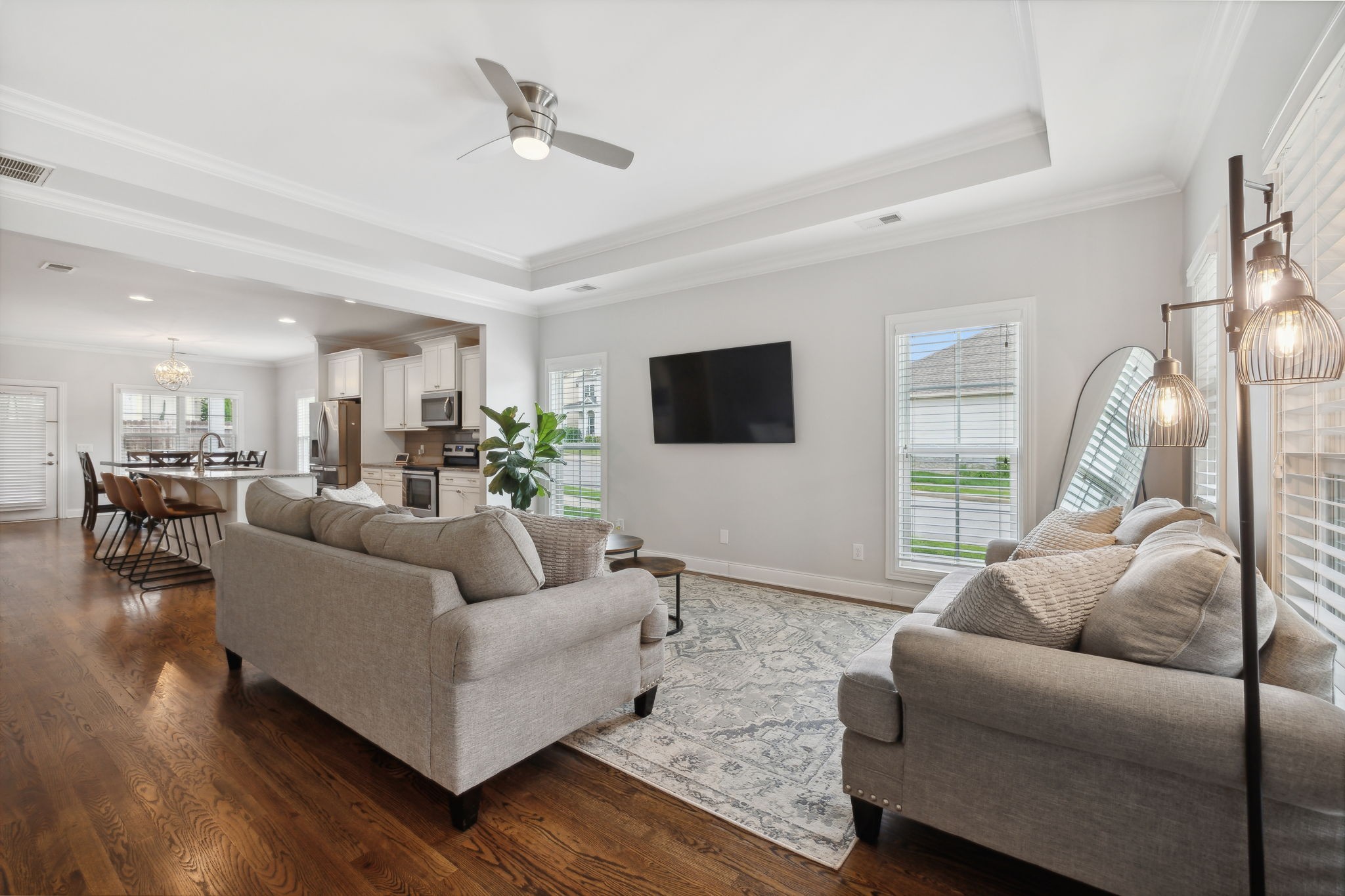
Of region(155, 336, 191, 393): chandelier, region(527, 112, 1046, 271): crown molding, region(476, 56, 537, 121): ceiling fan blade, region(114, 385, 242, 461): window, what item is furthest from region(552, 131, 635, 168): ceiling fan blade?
region(114, 385, 242, 461): window

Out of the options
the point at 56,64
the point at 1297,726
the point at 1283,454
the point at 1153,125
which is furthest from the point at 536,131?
the point at 1297,726

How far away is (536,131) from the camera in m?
2.78

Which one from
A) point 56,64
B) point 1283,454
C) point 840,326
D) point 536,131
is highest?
point 56,64

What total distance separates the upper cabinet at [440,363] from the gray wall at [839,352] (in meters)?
1.04

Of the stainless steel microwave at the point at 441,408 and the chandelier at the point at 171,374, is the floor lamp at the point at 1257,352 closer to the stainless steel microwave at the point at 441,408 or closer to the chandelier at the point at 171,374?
the stainless steel microwave at the point at 441,408

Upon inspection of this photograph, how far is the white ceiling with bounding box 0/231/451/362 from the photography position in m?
4.71

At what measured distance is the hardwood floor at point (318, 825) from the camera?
1525mm

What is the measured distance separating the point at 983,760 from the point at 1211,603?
61 centimetres

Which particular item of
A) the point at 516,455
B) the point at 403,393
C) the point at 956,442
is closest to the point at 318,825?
the point at 956,442

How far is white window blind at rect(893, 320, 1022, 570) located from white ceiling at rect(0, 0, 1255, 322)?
0.78 metres

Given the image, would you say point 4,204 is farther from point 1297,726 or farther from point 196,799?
point 1297,726

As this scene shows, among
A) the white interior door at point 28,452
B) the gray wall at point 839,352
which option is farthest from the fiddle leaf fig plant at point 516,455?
the white interior door at point 28,452

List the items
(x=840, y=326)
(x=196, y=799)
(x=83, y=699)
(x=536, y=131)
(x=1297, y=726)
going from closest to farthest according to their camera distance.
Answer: (x=1297, y=726)
(x=196, y=799)
(x=83, y=699)
(x=536, y=131)
(x=840, y=326)

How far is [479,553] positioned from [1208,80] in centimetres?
329
